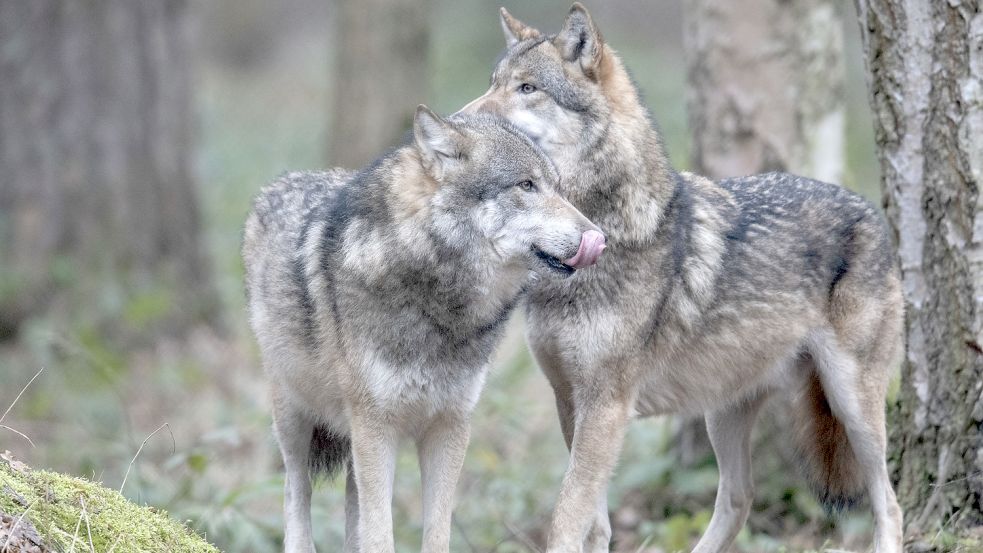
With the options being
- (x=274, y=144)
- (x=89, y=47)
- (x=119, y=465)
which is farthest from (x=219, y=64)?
(x=119, y=465)

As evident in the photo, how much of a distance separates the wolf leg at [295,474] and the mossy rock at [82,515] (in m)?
1.25

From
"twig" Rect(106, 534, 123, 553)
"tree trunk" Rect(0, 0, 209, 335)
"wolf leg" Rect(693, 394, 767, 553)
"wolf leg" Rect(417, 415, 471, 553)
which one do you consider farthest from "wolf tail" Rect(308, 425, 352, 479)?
"tree trunk" Rect(0, 0, 209, 335)

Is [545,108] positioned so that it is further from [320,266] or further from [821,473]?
[821,473]

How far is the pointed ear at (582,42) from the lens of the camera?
5.07 metres

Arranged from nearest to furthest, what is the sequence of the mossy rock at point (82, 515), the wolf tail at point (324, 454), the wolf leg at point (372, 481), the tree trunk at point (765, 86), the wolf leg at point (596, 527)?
the mossy rock at point (82, 515) < the wolf leg at point (372, 481) < the wolf leg at point (596, 527) < the wolf tail at point (324, 454) < the tree trunk at point (765, 86)

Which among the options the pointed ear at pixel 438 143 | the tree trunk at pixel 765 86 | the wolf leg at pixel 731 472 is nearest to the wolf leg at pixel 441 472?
the pointed ear at pixel 438 143

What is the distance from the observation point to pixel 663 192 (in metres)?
5.10

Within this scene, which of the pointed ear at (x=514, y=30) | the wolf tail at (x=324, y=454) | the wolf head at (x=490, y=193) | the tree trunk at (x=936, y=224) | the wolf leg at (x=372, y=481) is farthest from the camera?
the pointed ear at (x=514, y=30)

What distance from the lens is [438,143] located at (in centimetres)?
447

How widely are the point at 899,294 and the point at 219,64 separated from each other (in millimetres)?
28044

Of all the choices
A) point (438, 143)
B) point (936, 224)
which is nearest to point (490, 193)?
point (438, 143)

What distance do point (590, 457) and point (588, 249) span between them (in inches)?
44.4

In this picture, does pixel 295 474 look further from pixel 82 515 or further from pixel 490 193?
pixel 490 193

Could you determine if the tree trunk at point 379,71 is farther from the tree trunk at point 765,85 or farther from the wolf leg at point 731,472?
the wolf leg at point 731,472
